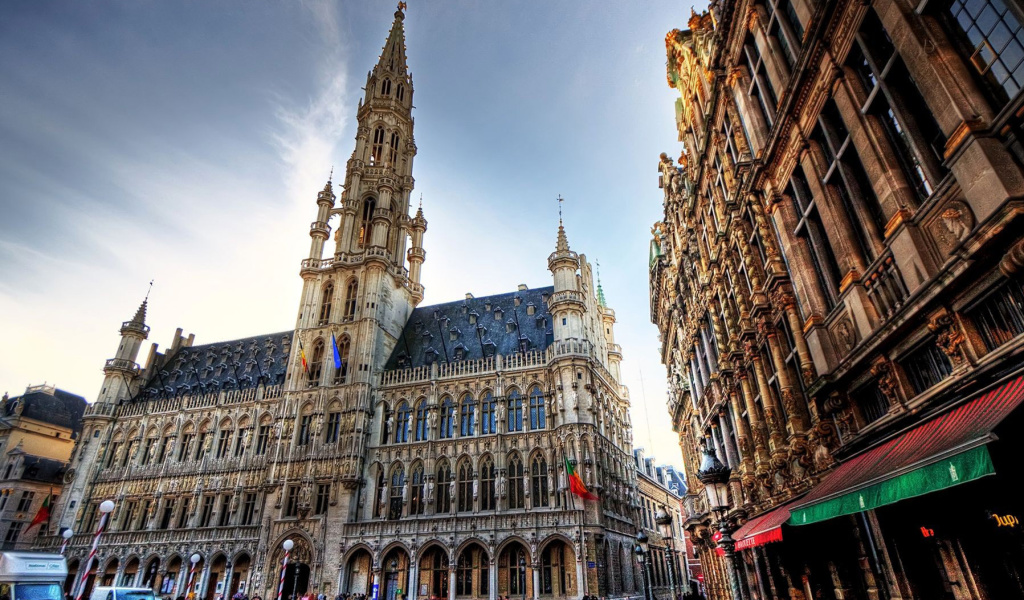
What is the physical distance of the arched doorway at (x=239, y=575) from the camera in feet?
128

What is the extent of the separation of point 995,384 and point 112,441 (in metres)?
63.3

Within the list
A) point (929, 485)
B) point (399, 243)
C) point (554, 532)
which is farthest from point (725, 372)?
point (399, 243)

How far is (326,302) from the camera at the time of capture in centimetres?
4906

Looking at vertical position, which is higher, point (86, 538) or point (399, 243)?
point (399, 243)

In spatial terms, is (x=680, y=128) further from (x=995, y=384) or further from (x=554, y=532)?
(x=554, y=532)

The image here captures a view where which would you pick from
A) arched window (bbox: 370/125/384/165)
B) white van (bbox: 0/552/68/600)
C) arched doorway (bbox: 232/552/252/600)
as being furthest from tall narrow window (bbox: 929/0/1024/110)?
arched window (bbox: 370/125/384/165)

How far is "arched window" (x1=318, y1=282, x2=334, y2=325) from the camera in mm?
47875

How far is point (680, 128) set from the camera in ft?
86.8

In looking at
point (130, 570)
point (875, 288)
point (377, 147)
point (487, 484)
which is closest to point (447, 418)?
point (487, 484)

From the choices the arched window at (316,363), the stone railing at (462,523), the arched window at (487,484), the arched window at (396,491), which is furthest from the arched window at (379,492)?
the arched window at (316,363)

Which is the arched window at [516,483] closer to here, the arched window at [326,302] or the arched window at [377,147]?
the arched window at [326,302]

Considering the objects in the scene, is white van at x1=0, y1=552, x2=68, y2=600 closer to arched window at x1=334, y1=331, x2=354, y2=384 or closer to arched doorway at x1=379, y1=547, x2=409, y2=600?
arched doorway at x1=379, y1=547, x2=409, y2=600

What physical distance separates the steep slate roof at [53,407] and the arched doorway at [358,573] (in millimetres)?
39780

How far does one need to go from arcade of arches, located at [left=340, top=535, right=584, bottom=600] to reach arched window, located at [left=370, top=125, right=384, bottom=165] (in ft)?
128
